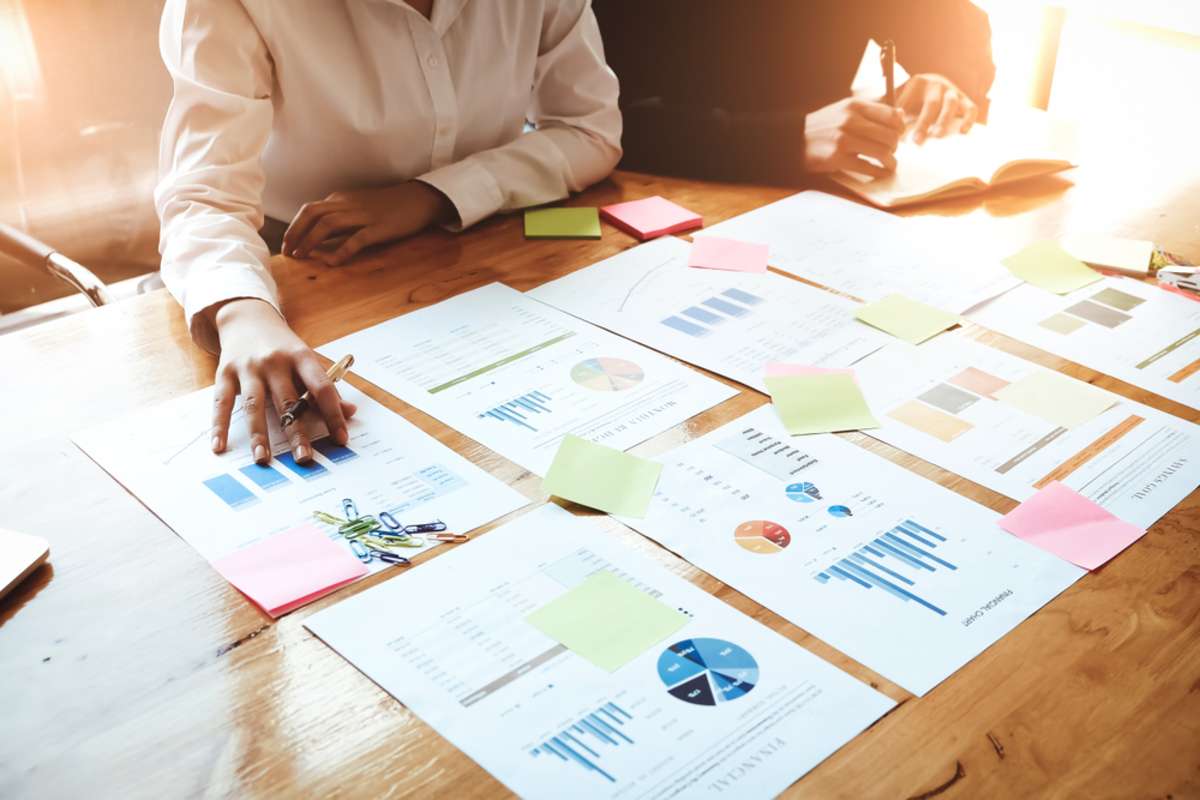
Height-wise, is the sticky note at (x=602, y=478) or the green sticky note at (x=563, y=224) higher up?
the green sticky note at (x=563, y=224)

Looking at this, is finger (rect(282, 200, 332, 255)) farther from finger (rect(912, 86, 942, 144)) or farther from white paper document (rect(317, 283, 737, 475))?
finger (rect(912, 86, 942, 144))

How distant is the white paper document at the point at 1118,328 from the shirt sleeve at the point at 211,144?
0.83m

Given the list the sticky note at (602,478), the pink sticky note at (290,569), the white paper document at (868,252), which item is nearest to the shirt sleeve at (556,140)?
the white paper document at (868,252)

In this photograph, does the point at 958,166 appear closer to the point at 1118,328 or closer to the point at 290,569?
the point at 1118,328

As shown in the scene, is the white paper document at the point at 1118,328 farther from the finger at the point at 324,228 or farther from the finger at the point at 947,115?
the finger at the point at 324,228

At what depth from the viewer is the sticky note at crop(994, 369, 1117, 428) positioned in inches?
40.3

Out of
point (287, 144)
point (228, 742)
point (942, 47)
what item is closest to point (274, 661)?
point (228, 742)

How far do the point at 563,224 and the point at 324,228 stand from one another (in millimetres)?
307

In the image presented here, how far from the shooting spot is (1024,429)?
3.28 ft

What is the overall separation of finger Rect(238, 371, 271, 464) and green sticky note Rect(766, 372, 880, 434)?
0.47m

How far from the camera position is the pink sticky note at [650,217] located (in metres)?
1.40

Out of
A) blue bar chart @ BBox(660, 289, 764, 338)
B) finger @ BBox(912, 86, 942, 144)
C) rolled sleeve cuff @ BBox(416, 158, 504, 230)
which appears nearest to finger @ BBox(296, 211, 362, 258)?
rolled sleeve cuff @ BBox(416, 158, 504, 230)

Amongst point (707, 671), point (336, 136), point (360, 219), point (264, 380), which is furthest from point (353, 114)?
point (707, 671)

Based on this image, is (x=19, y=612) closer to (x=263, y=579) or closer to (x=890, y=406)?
(x=263, y=579)
